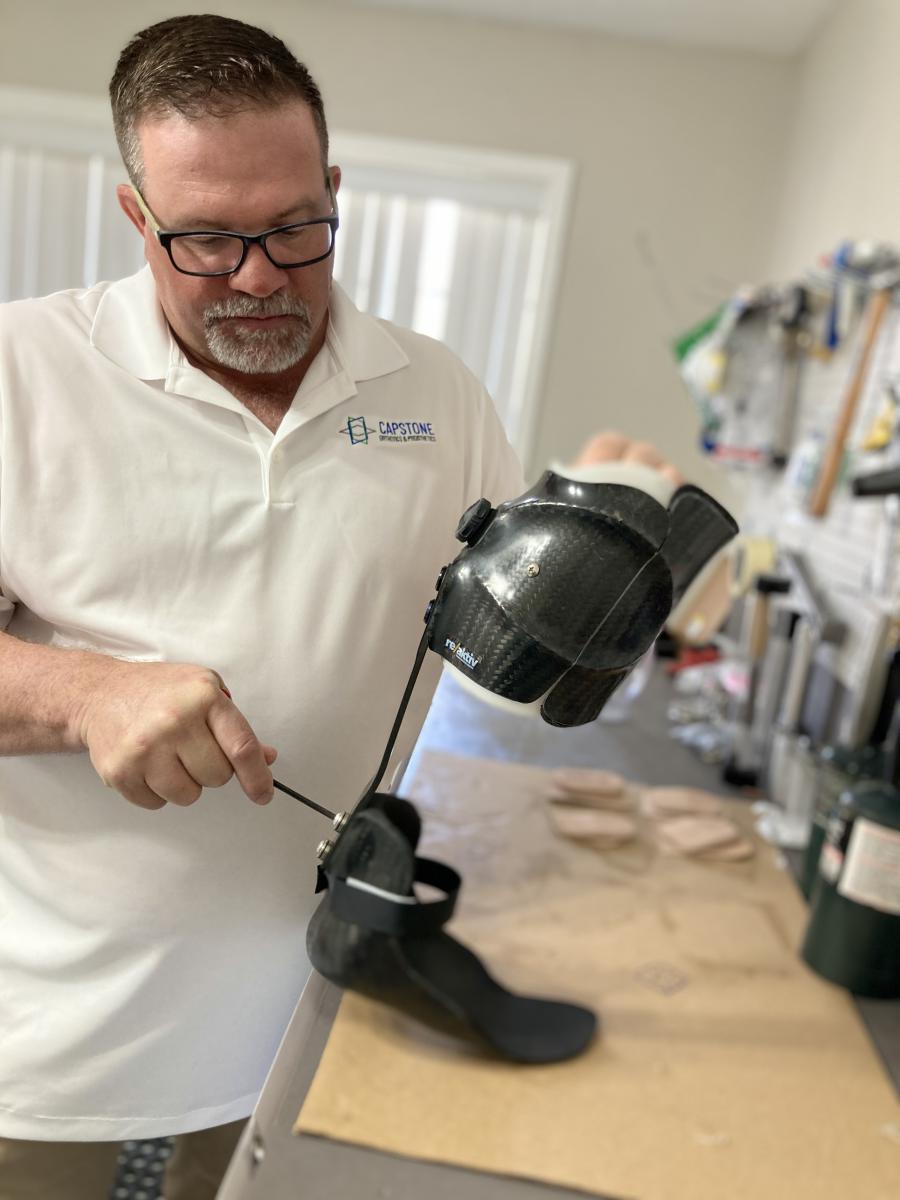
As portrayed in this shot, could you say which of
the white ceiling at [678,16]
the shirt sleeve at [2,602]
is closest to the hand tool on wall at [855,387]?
the white ceiling at [678,16]

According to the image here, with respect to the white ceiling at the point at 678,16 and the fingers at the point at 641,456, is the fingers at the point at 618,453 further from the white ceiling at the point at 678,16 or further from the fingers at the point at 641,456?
the white ceiling at the point at 678,16

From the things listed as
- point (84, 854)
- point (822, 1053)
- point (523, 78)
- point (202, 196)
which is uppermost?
point (523, 78)

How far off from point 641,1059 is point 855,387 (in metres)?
1.62

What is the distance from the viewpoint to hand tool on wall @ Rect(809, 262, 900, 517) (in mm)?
2033

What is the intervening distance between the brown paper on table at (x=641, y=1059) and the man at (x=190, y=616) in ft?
0.62

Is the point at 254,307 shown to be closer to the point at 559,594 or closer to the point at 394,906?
the point at 559,594

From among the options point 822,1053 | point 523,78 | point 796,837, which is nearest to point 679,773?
point 796,837

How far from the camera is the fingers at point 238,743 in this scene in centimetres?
68

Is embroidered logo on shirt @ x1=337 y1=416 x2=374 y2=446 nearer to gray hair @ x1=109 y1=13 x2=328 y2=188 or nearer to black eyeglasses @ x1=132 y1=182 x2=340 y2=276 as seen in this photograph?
black eyeglasses @ x1=132 y1=182 x2=340 y2=276

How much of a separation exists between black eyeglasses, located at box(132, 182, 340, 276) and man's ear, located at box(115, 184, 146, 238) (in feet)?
0.06

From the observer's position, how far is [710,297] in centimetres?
351

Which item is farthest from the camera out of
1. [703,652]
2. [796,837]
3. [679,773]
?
[703,652]

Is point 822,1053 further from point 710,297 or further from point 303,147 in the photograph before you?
point 710,297

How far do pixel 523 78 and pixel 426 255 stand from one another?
40.7 inches
